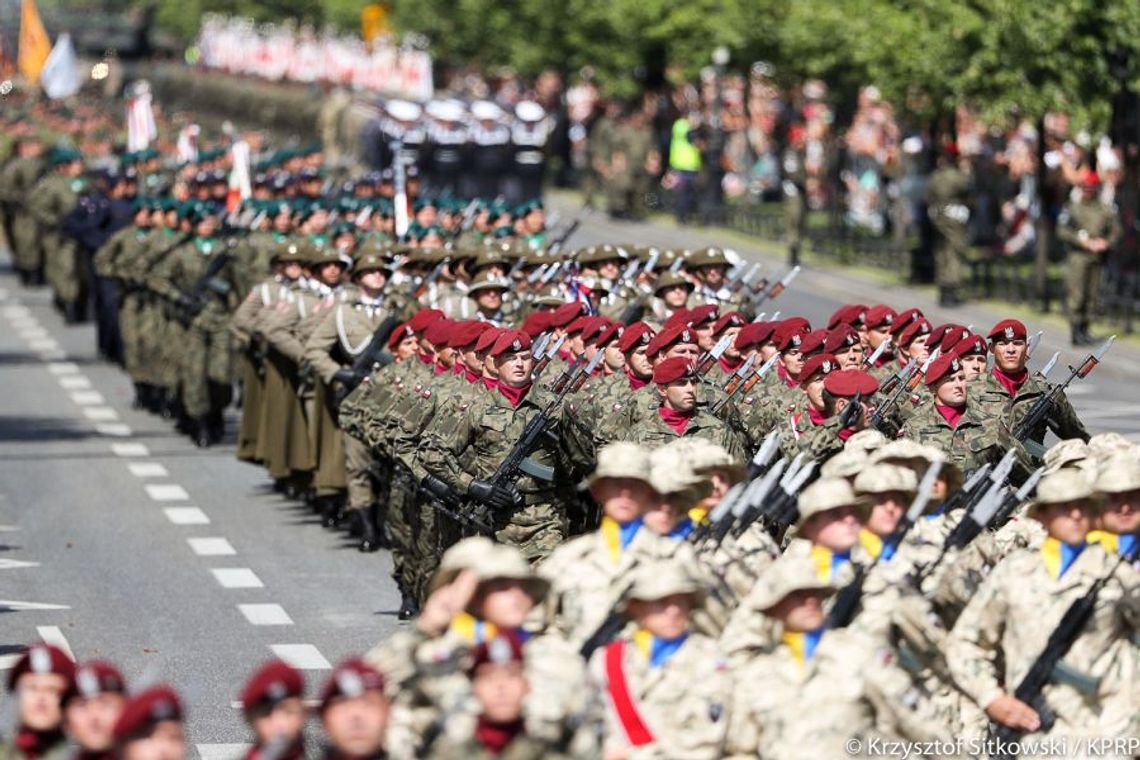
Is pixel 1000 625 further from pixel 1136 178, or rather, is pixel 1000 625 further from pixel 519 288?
pixel 1136 178

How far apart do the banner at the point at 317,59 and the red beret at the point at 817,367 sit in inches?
1447

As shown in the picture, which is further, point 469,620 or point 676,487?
point 676,487

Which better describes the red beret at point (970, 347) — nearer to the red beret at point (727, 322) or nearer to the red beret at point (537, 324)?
the red beret at point (727, 322)

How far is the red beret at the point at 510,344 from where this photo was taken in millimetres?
16969

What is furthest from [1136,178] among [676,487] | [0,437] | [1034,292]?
[676,487]

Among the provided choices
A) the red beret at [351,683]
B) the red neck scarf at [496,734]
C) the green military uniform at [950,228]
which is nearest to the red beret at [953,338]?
the red neck scarf at [496,734]

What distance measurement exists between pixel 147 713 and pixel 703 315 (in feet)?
34.0

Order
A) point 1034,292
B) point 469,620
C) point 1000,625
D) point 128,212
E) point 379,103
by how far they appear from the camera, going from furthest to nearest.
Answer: point 379,103, point 1034,292, point 128,212, point 1000,625, point 469,620

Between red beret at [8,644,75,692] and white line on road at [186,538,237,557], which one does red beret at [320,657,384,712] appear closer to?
red beret at [8,644,75,692]

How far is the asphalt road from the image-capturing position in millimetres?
17344

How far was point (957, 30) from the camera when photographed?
3478 centimetres

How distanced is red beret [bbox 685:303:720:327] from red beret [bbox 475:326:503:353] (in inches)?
70.9

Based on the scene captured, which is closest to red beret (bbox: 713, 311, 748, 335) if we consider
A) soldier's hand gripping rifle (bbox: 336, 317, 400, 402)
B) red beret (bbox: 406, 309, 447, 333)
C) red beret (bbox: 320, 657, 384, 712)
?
red beret (bbox: 406, 309, 447, 333)

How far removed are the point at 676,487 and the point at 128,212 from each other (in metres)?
21.8
